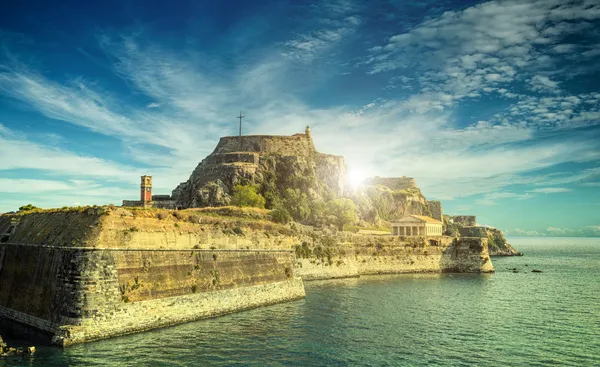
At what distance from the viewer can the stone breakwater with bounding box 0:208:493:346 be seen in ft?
94.8

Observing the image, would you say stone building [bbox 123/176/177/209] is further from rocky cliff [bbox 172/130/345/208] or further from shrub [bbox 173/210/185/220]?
shrub [bbox 173/210/185/220]

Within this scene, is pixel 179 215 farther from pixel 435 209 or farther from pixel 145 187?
pixel 435 209

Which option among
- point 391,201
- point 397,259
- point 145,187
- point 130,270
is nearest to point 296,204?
point 397,259

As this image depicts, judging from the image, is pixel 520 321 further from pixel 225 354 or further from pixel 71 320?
pixel 71 320

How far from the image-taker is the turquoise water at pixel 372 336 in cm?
2677

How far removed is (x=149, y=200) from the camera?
53250 mm

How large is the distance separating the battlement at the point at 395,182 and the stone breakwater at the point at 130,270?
125 meters

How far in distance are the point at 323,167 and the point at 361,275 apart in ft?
126

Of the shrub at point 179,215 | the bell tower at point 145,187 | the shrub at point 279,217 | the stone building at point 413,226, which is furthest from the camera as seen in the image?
the stone building at point 413,226

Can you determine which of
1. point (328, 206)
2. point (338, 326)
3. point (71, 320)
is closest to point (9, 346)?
point (71, 320)

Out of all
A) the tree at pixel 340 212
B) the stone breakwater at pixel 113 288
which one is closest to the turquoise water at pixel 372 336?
the stone breakwater at pixel 113 288

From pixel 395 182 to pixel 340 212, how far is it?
82.2 meters

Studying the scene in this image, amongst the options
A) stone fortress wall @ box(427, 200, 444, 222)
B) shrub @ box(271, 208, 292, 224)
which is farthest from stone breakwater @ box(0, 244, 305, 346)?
stone fortress wall @ box(427, 200, 444, 222)

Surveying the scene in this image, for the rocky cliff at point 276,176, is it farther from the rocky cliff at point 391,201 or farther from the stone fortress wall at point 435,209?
the stone fortress wall at point 435,209
